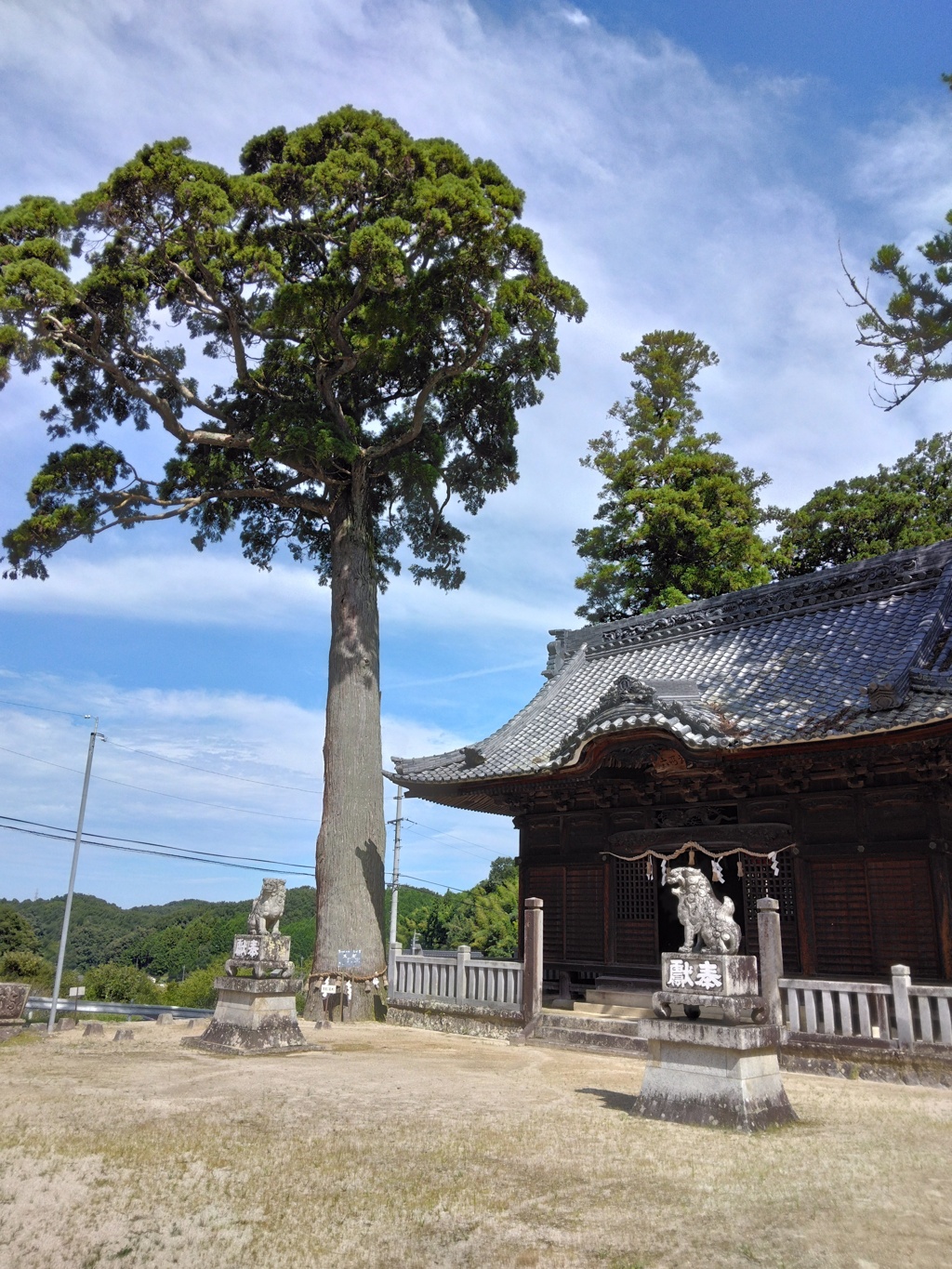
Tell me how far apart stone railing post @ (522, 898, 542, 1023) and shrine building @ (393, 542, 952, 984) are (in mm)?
1899

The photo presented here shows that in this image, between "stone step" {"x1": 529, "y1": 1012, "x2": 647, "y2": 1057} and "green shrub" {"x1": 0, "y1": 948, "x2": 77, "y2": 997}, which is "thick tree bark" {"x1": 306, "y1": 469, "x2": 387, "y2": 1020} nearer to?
"stone step" {"x1": 529, "y1": 1012, "x2": 647, "y2": 1057}

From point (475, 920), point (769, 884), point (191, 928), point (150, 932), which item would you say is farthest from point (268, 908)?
point (150, 932)

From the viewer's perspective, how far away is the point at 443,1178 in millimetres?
5441

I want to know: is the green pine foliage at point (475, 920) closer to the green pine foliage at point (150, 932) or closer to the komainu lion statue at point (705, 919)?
the green pine foliage at point (150, 932)

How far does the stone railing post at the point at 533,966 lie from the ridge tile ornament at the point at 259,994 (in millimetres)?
3243

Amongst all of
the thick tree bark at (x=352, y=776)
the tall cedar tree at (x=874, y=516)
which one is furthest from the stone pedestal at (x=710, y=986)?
the tall cedar tree at (x=874, y=516)

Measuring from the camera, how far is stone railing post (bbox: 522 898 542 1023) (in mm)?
12922

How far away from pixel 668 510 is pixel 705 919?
20263 mm

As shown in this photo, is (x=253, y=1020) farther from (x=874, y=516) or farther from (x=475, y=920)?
(x=475, y=920)

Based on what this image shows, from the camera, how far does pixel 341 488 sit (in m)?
19.1

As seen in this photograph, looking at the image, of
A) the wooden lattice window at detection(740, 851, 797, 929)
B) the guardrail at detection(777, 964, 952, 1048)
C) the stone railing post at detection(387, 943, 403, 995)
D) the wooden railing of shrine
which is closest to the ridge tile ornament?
the wooden railing of shrine

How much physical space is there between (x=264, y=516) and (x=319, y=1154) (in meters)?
17.4

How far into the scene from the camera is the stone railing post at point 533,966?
1292cm

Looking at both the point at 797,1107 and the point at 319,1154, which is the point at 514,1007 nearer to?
the point at 797,1107
